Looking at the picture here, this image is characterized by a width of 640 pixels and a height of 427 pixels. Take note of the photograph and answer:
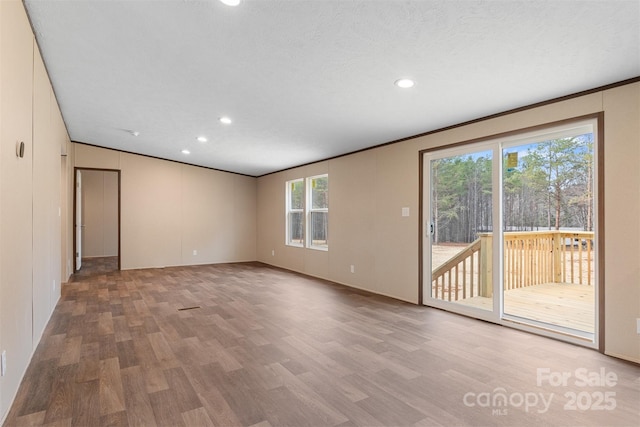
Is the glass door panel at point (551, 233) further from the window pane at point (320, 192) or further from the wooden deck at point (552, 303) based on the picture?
the window pane at point (320, 192)

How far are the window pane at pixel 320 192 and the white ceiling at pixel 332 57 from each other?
201cm

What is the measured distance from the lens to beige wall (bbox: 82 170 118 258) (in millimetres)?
9320

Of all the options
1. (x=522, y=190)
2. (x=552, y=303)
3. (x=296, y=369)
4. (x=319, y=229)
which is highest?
(x=522, y=190)

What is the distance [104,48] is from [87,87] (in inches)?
47.9

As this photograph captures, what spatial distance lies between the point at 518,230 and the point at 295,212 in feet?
15.1

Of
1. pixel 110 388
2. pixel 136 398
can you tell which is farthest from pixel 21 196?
pixel 136 398

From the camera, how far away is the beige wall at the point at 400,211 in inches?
105

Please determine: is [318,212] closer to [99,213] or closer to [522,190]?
[522,190]

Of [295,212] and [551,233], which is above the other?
[295,212]

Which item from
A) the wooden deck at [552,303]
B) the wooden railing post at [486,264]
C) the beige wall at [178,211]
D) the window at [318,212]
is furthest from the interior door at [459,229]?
the beige wall at [178,211]

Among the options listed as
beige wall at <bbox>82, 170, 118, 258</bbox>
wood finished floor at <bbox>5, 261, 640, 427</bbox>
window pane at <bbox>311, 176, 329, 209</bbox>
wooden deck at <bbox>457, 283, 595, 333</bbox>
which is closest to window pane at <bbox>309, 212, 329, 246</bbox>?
window pane at <bbox>311, 176, 329, 209</bbox>

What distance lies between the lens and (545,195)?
134 inches

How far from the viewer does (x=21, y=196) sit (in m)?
2.37

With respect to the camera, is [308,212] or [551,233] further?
[308,212]
